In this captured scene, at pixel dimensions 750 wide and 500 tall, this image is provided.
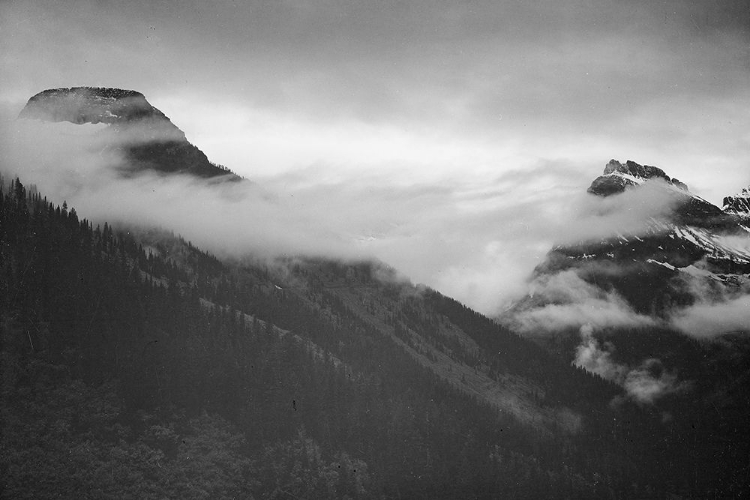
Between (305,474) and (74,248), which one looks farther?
(74,248)

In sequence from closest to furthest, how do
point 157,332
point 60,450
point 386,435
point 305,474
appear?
point 60,450, point 305,474, point 157,332, point 386,435

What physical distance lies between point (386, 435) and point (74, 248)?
317 ft

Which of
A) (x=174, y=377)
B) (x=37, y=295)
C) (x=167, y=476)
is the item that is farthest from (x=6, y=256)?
(x=167, y=476)

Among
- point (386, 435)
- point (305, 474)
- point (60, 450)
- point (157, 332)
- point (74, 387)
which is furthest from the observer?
point (386, 435)

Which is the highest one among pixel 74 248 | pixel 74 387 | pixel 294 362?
pixel 74 248

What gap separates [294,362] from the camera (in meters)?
189

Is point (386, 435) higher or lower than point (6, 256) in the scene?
lower

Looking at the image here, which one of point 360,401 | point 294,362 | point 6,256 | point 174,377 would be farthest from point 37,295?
point 360,401

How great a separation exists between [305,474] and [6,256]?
3465 inches

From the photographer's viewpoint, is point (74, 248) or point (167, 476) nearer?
point (167, 476)

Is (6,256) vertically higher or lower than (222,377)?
higher

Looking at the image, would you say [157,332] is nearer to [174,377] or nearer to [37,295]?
[174,377]

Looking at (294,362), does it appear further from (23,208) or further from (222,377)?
(23,208)

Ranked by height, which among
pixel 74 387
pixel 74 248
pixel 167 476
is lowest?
pixel 167 476
